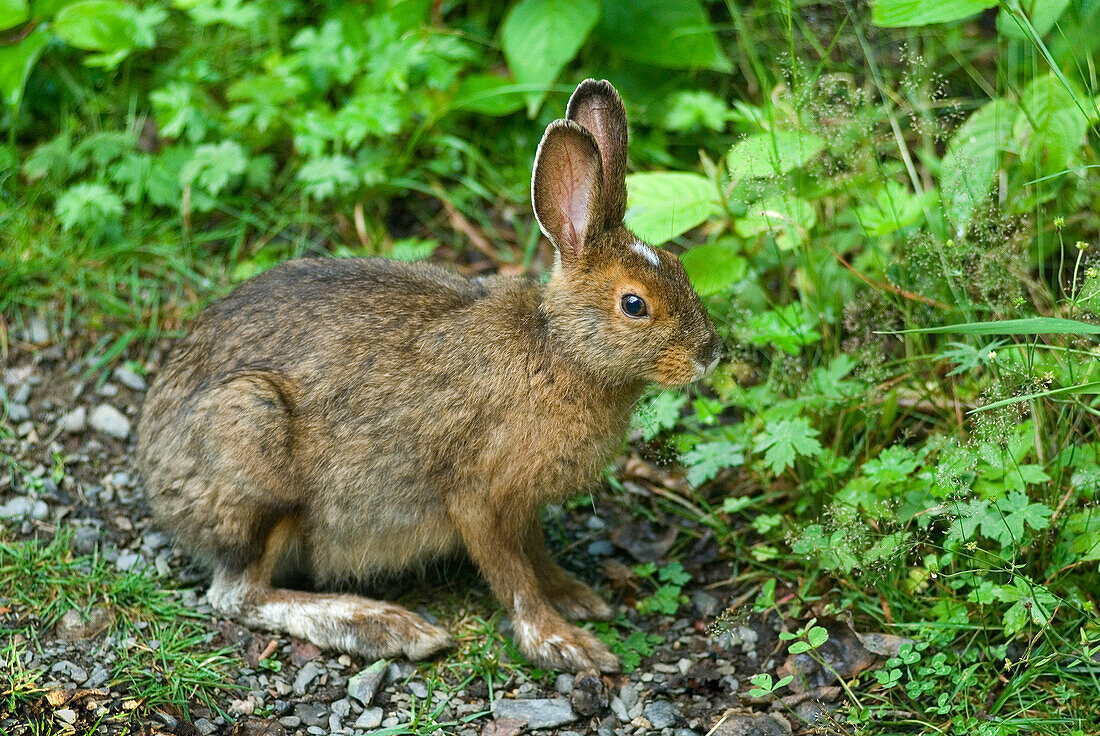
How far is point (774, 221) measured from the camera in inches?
186

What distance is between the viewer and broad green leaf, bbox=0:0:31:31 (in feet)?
18.7

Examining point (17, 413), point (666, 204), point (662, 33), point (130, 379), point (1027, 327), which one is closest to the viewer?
point (1027, 327)

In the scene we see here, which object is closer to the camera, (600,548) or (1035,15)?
(1035,15)

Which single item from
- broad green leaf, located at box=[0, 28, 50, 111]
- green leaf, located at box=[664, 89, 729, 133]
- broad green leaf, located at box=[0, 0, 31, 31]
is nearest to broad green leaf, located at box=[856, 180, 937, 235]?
green leaf, located at box=[664, 89, 729, 133]

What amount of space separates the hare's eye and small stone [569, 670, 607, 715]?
1321 mm

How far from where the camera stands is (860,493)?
14.5 feet

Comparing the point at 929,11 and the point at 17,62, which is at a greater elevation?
the point at 929,11

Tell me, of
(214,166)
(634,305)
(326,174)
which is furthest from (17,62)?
(634,305)

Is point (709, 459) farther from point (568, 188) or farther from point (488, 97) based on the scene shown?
point (488, 97)

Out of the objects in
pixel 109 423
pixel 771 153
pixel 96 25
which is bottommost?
pixel 109 423

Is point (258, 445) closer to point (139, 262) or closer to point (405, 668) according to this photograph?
point (405, 668)

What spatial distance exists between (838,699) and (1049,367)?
135 centimetres

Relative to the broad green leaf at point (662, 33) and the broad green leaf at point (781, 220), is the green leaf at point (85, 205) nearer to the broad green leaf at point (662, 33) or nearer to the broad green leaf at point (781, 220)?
the broad green leaf at point (662, 33)

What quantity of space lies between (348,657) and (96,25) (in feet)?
11.2
